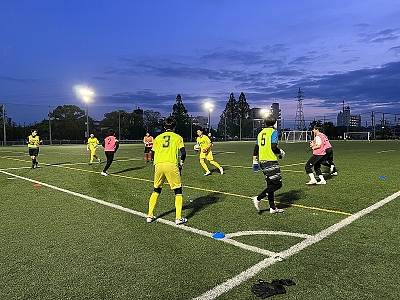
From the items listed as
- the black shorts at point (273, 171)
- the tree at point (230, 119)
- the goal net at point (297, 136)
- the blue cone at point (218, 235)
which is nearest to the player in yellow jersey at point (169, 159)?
the blue cone at point (218, 235)

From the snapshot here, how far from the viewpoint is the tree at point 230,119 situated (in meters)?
103

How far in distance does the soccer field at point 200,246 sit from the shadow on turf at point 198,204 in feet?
0.08

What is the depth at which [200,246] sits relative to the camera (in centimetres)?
481

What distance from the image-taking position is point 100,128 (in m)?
94.8

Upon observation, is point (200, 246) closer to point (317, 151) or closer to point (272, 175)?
point (272, 175)

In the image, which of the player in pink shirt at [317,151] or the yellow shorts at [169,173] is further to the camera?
the player in pink shirt at [317,151]

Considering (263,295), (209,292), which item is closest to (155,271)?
(209,292)

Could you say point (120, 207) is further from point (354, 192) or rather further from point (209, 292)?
point (354, 192)

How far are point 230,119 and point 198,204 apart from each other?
9997 cm

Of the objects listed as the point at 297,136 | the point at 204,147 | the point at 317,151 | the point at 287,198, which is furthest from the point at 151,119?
the point at 287,198

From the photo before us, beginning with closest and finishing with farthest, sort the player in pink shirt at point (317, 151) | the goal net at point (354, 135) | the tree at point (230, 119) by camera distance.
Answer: the player in pink shirt at point (317, 151) → the goal net at point (354, 135) → the tree at point (230, 119)

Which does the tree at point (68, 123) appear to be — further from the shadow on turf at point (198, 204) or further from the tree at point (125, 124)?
the shadow on turf at point (198, 204)

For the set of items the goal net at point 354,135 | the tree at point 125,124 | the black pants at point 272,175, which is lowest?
the goal net at point 354,135

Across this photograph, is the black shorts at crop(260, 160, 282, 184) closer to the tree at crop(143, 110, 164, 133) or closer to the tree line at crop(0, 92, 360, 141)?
the tree line at crop(0, 92, 360, 141)
